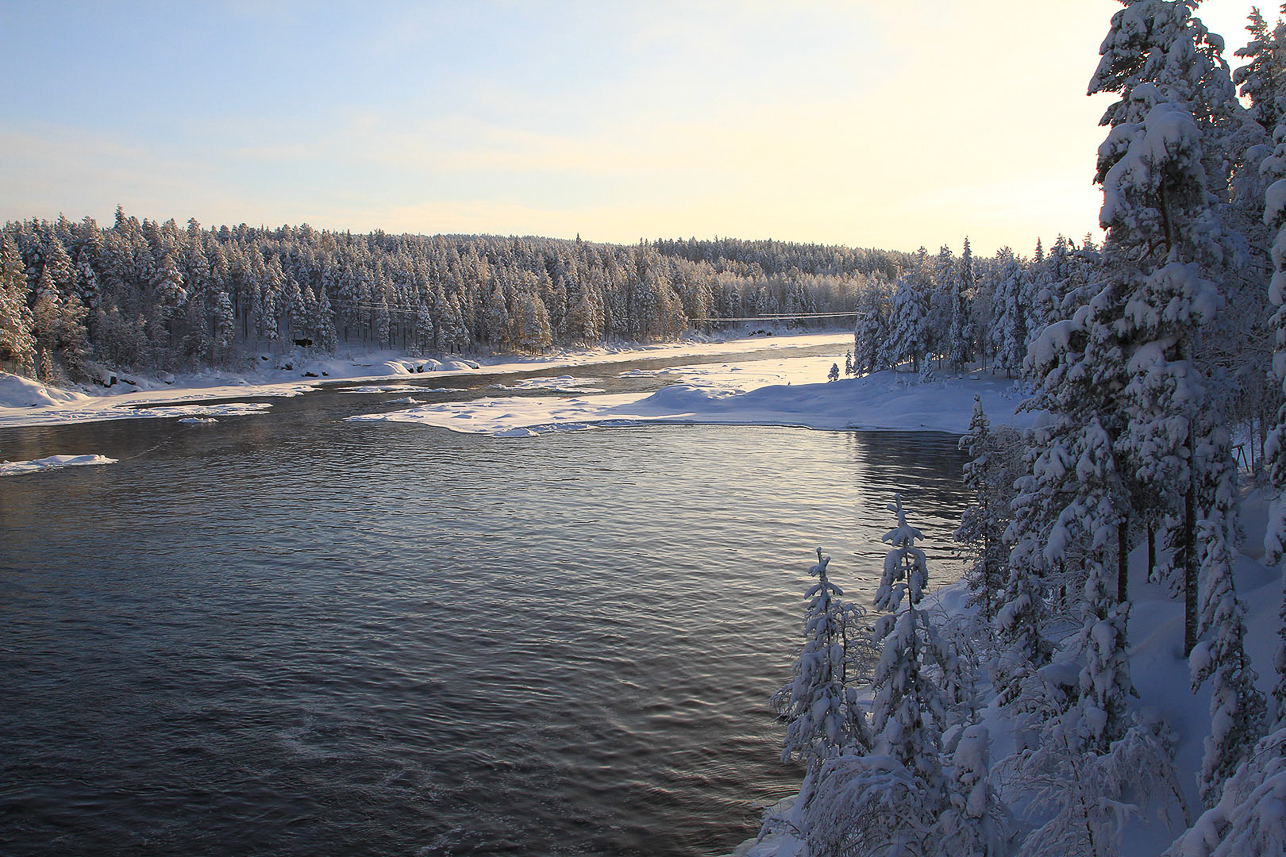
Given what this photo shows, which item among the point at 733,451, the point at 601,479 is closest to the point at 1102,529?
the point at 601,479

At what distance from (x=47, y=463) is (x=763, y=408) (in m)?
50.6

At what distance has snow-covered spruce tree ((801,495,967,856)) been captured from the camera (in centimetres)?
805

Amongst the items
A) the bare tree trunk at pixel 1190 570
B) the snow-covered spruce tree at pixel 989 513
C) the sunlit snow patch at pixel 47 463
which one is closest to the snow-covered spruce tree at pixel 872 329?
the sunlit snow patch at pixel 47 463

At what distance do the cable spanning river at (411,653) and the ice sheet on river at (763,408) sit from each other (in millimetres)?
19943

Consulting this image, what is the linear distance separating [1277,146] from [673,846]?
14273 millimetres

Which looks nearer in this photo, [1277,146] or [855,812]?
[855,812]

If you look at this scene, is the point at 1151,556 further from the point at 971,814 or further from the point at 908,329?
the point at 908,329

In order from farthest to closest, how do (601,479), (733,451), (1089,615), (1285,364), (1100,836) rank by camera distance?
(733,451) → (601,479) → (1089,615) → (1285,364) → (1100,836)

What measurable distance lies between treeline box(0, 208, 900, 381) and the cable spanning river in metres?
58.7

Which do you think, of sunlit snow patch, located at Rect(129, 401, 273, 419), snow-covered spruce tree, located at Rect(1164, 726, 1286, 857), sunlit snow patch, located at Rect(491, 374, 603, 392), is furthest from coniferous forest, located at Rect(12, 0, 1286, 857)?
sunlit snow patch, located at Rect(491, 374, 603, 392)

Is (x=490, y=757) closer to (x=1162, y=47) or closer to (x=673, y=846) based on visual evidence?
(x=673, y=846)

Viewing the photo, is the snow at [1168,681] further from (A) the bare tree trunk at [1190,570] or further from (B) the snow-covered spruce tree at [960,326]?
(B) the snow-covered spruce tree at [960,326]

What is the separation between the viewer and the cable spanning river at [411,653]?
540 inches

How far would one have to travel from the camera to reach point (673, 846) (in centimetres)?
1280
